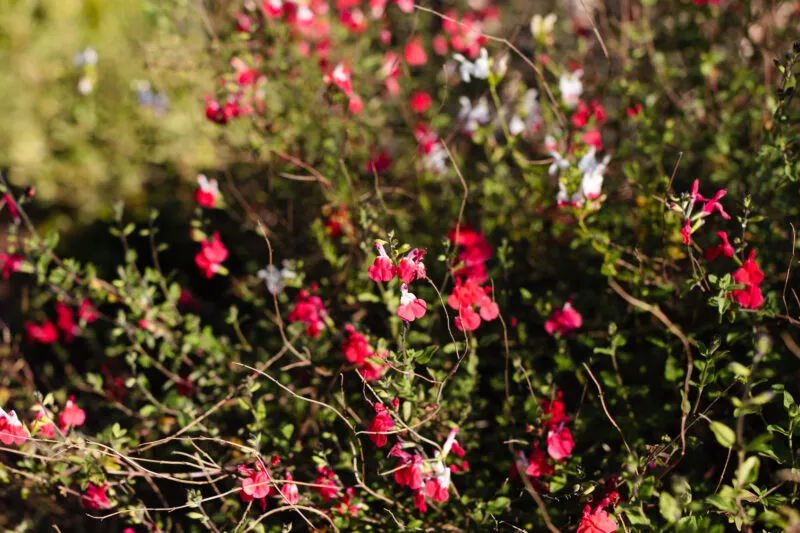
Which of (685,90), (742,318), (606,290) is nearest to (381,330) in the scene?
(606,290)

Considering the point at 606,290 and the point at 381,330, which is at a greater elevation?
the point at 606,290

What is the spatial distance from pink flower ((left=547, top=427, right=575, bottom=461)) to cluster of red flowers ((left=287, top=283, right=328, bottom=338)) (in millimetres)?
652

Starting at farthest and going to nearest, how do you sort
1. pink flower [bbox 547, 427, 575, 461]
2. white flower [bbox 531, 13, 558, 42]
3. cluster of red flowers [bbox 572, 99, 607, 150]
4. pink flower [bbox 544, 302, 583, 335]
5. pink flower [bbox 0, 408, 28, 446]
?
1. cluster of red flowers [bbox 572, 99, 607, 150]
2. white flower [bbox 531, 13, 558, 42]
3. pink flower [bbox 544, 302, 583, 335]
4. pink flower [bbox 547, 427, 575, 461]
5. pink flower [bbox 0, 408, 28, 446]

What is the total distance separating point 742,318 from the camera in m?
1.59

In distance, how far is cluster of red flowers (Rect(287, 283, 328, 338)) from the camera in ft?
5.71

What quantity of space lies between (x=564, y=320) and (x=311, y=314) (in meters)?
0.65

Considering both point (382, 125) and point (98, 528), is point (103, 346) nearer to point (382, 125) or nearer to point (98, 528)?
point (98, 528)

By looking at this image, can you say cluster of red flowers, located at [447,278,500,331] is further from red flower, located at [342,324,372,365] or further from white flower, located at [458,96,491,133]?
white flower, located at [458,96,491,133]

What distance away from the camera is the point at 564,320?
1687 millimetres

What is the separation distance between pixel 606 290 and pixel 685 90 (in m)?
1.23

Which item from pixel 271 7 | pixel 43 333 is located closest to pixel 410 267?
pixel 271 7

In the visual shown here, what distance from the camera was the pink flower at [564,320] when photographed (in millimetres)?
1678

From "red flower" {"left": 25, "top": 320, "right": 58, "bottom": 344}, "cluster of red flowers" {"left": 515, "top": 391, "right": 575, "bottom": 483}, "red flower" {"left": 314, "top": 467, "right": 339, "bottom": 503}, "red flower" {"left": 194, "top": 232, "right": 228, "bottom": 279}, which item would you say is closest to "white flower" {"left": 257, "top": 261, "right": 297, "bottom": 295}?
"red flower" {"left": 194, "top": 232, "right": 228, "bottom": 279}

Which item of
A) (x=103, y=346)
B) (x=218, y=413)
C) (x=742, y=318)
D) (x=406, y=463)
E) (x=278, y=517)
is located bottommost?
(x=103, y=346)
